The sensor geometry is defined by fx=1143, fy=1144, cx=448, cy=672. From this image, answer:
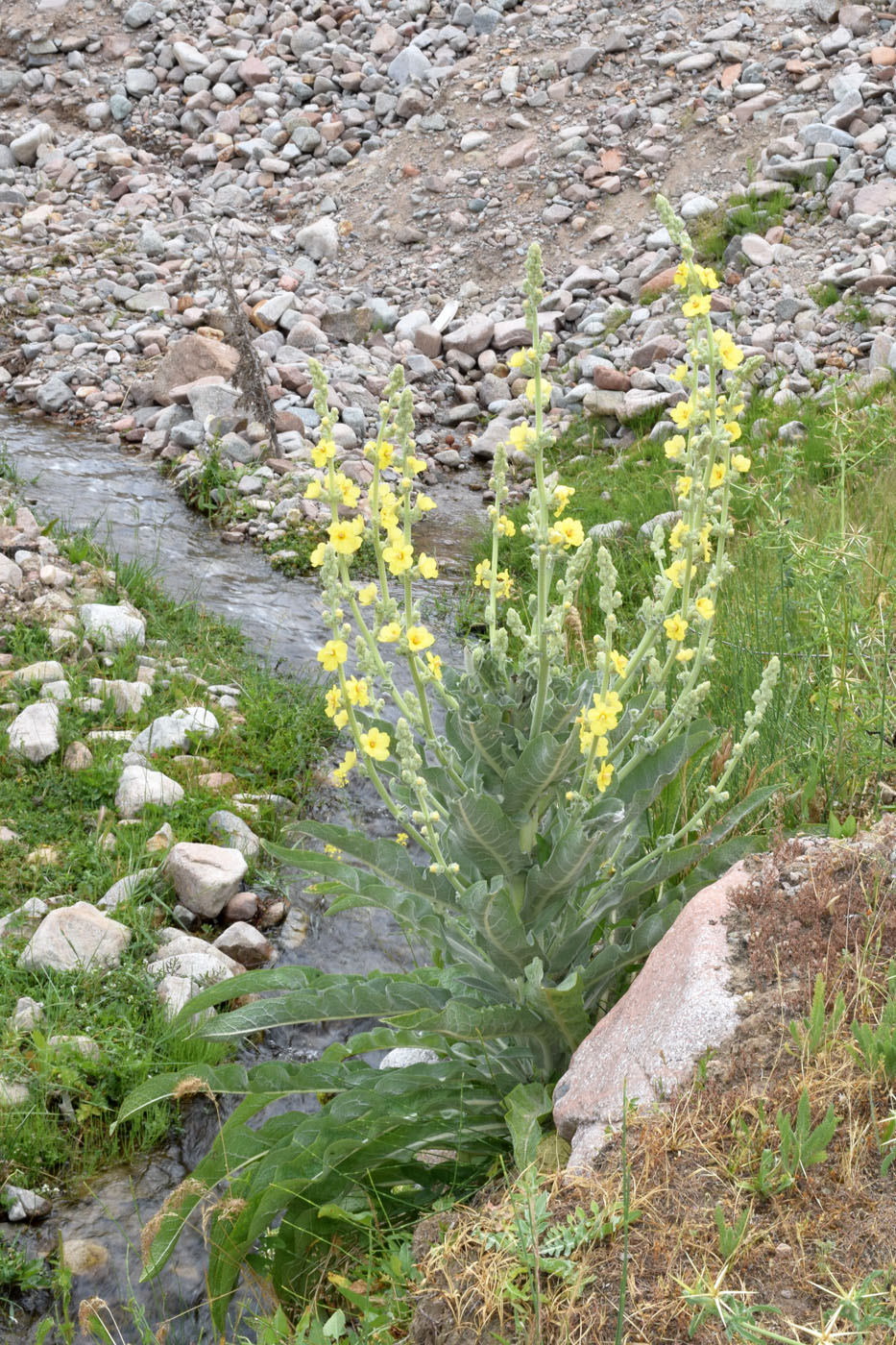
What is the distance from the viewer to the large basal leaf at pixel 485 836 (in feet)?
8.79

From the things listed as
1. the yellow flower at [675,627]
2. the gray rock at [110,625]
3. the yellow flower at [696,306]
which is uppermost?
the yellow flower at [696,306]

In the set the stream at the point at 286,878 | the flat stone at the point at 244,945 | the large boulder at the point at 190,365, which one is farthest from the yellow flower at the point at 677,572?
the large boulder at the point at 190,365

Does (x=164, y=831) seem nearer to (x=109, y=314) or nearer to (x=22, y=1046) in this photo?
(x=22, y=1046)

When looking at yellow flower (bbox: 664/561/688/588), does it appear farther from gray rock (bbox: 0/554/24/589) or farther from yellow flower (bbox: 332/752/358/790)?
gray rock (bbox: 0/554/24/589)

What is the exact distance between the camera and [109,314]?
11281 millimetres

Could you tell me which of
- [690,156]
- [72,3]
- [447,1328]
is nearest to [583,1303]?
[447,1328]

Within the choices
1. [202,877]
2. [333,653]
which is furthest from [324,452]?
[202,877]

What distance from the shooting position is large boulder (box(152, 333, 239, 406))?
9.77 meters

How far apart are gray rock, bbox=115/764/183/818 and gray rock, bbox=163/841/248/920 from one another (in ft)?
1.10

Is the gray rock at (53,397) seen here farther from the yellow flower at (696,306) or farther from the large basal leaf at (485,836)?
the yellow flower at (696,306)

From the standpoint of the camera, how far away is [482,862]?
9.38ft

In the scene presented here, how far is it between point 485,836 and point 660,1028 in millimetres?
609

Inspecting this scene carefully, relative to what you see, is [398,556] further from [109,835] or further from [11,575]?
[11,575]

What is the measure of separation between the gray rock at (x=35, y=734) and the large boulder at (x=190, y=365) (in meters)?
5.50
